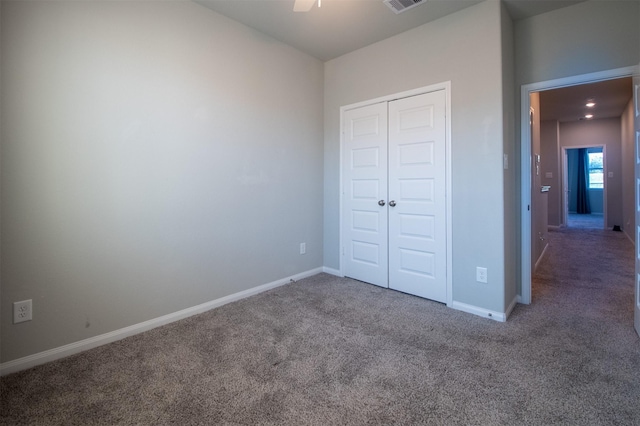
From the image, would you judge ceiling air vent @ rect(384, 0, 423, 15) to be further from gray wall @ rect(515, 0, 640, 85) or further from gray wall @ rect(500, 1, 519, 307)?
gray wall @ rect(515, 0, 640, 85)

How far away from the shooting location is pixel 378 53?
3281mm

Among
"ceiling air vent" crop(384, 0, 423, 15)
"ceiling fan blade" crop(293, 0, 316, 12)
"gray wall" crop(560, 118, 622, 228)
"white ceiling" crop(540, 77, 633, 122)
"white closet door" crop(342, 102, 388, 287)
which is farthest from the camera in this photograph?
"gray wall" crop(560, 118, 622, 228)

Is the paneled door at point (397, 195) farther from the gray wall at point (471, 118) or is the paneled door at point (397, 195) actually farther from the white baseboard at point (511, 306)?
the white baseboard at point (511, 306)

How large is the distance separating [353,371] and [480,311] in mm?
1430

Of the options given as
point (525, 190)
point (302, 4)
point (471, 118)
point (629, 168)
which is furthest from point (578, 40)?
point (629, 168)

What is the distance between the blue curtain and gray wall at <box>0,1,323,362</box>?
11979 mm

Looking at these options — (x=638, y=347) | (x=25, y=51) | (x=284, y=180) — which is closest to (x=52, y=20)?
(x=25, y=51)

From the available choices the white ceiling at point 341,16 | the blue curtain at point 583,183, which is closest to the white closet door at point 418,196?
the white ceiling at point 341,16

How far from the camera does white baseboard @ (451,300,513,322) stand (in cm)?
252

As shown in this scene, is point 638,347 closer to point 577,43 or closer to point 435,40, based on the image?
point 577,43

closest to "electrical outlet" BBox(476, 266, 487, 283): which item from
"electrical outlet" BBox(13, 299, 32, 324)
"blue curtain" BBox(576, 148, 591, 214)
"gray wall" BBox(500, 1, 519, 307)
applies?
"gray wall" BBox(500, 1, 519, 307)

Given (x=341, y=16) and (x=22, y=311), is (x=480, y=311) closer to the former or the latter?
(x=341, y=16)

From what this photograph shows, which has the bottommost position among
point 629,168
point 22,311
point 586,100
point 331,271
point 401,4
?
point 331,271

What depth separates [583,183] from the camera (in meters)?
10.9
